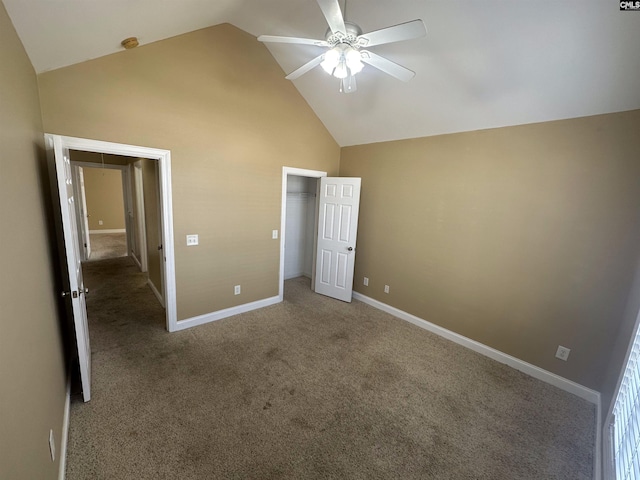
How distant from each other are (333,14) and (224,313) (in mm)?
3317

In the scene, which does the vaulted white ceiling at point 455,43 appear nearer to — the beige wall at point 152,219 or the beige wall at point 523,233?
the beige wall at point 523,233

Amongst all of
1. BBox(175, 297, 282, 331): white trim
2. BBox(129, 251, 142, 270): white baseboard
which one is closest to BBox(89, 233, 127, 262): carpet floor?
BBox(129, 251, 142, 270): white baseboard

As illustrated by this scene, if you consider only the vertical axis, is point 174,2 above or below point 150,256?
above

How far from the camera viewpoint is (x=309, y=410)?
2129mm

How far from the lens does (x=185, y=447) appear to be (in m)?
1.78

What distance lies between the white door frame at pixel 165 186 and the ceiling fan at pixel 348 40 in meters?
1.66

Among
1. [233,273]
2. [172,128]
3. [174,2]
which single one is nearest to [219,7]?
[174,2]

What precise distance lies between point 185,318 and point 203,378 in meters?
1.02

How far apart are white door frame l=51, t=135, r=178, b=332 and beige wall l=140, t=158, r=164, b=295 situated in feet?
2.29

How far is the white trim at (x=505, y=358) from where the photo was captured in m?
2.47

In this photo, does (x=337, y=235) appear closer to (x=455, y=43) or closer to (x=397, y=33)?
(x=455, y=43)

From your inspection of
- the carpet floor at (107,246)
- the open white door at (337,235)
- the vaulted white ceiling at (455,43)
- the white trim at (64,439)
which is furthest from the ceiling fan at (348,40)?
the carpet floor at (107,246)

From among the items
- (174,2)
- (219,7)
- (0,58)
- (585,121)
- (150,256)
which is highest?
(219,7)

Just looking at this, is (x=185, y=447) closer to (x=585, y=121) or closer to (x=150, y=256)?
(x=150, y=256)
